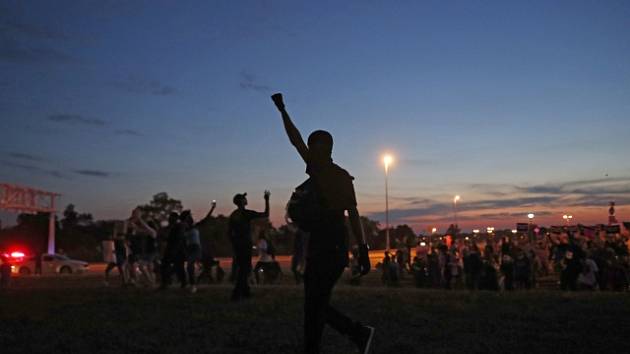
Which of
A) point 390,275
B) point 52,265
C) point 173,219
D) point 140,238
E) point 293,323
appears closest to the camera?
point 293,323

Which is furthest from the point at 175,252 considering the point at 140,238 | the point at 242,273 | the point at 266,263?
the point at 266,263

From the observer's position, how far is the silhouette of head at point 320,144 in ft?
14.9

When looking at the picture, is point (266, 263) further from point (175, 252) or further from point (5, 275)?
point (5, 275)

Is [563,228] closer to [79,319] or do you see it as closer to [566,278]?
[566,278]

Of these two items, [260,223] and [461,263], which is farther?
[260,223]

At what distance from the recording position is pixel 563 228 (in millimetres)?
29406

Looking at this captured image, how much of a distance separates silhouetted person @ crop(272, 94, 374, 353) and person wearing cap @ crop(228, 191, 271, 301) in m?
5.07

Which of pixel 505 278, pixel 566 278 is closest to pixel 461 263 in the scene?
pixel 505 278

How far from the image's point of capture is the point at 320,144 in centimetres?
459

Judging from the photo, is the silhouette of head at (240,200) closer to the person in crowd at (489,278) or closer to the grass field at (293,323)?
the grass field at (293,323)

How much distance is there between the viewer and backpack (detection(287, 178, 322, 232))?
4.44 m

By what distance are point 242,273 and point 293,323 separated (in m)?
2.59

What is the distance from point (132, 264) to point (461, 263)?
32.8 feet

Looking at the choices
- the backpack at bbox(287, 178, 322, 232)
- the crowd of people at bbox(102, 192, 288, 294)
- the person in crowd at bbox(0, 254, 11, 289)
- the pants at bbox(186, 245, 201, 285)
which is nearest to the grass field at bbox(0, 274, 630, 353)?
the crowd of people at bbox(102, 192, 288, 294)
